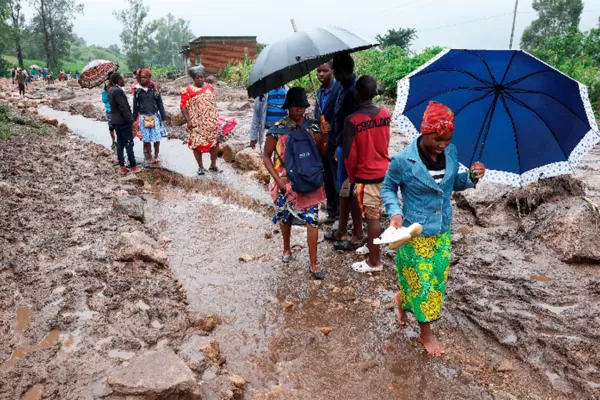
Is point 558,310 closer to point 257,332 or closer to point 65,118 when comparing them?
point 257,332

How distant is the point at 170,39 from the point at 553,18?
78860 millimetres

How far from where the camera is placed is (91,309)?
329cm

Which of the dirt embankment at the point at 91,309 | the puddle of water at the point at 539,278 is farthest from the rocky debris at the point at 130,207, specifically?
the puddle of water at the point at 539,278

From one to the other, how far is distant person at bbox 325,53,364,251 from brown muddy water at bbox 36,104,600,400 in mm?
244

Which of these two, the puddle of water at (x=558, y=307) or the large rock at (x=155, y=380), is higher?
the large rock at (x=155, y=380)

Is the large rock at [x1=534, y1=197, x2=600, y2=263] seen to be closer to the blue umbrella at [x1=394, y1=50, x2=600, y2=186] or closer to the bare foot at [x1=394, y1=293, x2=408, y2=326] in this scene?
the blue umbrella at [x1=394, y1=50, x2=600, y2=186]

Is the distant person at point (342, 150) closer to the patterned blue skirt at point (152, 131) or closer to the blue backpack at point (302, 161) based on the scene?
the blue backpack at point (302, 161)

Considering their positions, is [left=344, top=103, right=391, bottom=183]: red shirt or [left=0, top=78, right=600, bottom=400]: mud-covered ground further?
[left=344, top=103, right=391, bottom=183]: red shirt

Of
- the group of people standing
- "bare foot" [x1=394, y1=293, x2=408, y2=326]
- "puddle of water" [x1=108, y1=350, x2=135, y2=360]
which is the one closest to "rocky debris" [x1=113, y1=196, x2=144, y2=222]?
the group of people standing

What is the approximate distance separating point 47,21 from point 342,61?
62915 mm

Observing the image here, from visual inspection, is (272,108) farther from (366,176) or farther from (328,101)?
(366,176)

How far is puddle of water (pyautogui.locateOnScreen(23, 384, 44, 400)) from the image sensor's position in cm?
242

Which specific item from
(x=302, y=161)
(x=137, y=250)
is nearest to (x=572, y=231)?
(x=302, y=161)

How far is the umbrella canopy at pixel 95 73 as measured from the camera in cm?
964
